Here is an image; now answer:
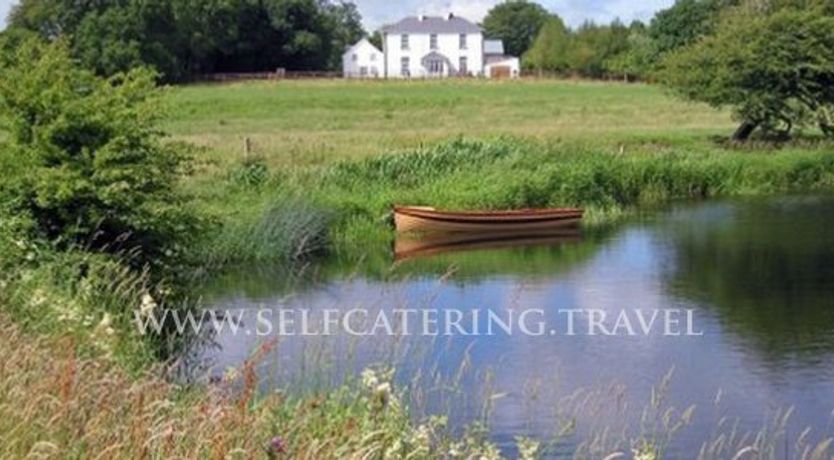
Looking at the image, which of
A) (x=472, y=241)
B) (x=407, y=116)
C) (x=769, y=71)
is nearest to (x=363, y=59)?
(x=407, y=116)

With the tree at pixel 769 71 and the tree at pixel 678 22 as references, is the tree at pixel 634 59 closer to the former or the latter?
the tree at pixel 678 22

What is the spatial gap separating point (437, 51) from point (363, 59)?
23.3 ft

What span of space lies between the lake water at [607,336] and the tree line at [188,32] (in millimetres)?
40697

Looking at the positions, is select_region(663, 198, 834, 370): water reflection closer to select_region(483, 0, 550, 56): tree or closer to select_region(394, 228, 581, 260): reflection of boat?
select_region(394, 228, 581, 260): reflection of boat

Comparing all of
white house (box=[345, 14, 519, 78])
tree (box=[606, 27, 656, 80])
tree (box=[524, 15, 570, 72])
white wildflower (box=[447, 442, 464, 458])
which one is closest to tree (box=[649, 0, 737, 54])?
tree (box=[606, 27, 656, 80])

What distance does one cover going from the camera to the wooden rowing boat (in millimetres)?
23250

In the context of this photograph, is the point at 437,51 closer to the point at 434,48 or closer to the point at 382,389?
the point at 434,48

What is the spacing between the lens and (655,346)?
13.6 m

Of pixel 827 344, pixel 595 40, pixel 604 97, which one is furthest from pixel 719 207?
pixel 595 40

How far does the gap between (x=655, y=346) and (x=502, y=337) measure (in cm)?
160

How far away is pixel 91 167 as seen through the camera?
1238 cm

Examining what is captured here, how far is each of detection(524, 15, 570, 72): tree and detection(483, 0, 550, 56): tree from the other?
3614cm

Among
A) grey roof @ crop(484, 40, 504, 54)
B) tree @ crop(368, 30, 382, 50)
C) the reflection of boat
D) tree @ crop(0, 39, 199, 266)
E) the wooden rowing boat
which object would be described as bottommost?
the reflection of boat

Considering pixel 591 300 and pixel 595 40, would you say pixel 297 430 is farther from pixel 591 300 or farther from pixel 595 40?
pixel 595 40
